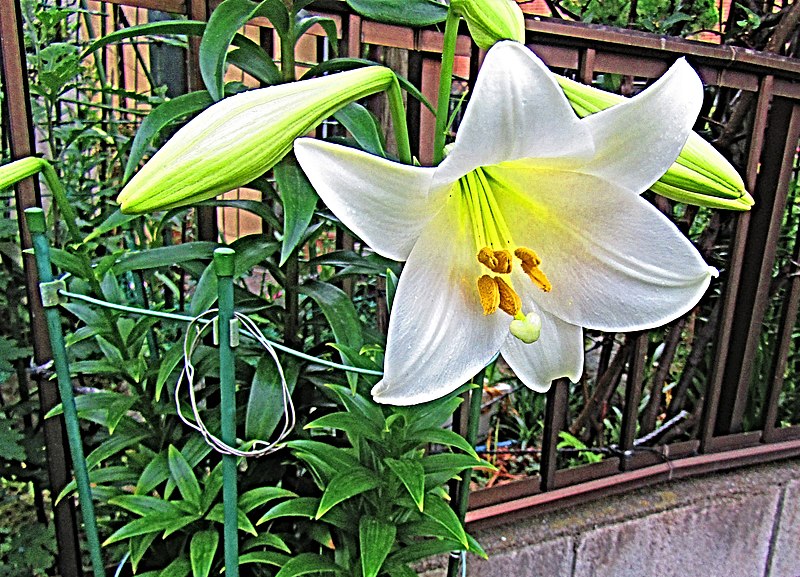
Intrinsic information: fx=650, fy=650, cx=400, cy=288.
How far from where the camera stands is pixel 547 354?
0.54m

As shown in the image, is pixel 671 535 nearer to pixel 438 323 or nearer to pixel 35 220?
pixel 438 323

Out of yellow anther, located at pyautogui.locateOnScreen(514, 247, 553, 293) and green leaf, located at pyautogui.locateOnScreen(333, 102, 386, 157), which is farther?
green leaf, located at pyautogui.locateOnScreen(333, 102, 386, 157)

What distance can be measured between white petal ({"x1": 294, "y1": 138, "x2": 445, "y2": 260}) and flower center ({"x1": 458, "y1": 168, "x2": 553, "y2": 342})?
82 millimetres

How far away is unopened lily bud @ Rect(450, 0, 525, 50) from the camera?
0.41 metres

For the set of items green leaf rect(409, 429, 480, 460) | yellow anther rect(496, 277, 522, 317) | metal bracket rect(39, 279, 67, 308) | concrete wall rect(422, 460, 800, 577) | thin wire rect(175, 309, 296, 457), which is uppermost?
yellow anther rect(496, 277, 522, 317)

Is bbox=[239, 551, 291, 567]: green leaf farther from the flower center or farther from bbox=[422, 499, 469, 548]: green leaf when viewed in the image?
the flower center

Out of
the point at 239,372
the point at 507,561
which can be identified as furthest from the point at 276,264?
the point at 507,561

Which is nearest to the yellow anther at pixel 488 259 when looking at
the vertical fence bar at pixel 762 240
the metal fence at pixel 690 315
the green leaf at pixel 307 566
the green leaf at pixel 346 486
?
the green leaf at pixel 346 486

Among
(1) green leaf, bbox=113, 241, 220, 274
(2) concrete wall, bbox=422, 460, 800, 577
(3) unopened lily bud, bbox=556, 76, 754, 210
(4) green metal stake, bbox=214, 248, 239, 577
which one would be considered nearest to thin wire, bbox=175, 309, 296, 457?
(4) green metal stake, bbox=214, 248, 239, 577

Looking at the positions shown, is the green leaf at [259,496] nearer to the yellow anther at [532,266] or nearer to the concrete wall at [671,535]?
the yellow anther at [532,266]

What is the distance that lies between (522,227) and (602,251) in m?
0.07

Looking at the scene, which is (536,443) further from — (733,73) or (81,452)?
(81,452)

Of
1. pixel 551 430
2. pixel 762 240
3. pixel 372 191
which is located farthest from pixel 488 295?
pixel 762 240

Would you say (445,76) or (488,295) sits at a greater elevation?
(445,76)
